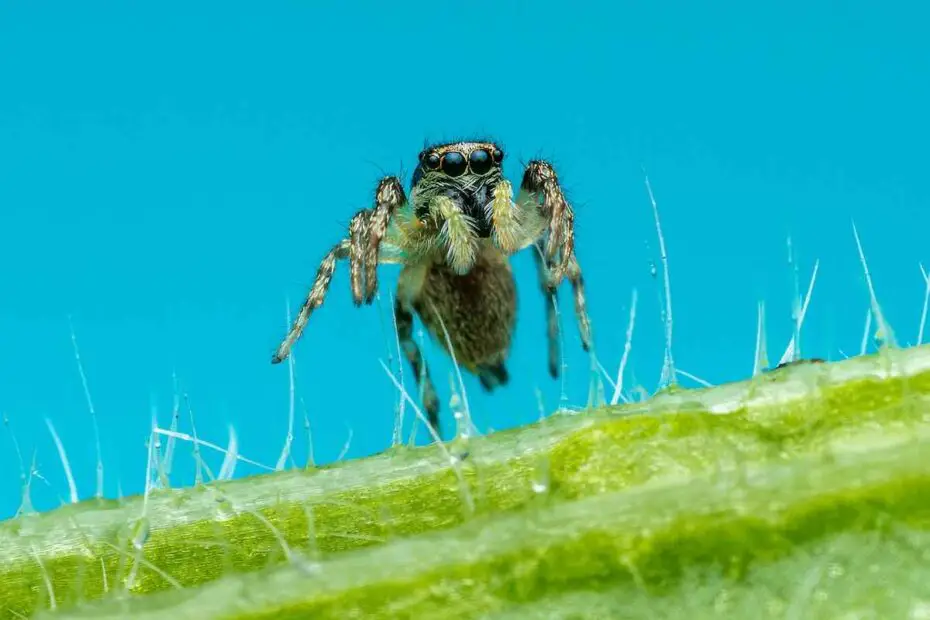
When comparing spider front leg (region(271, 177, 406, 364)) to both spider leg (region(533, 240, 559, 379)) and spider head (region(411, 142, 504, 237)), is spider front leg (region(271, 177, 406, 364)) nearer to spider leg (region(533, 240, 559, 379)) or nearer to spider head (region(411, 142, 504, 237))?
spider head (region(411, 142, 504, 237))

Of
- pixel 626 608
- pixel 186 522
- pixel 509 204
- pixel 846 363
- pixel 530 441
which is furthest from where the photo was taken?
pixel 509 204

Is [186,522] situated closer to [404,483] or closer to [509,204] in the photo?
[404,483]

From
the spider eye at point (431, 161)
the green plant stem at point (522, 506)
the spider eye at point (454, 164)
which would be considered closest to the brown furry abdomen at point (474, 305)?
the spider eye at point (454, 164)

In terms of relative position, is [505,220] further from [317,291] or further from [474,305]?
[317,291]

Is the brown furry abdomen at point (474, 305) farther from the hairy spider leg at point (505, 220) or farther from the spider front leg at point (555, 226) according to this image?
the spider front leg at point (555, 226)

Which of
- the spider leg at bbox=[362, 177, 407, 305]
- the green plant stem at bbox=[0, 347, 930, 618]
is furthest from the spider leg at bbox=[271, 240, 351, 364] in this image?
the green plant stem at bbox=[0, 347, 930, 618]

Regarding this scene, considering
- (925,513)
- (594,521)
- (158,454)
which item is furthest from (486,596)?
(158,454)
